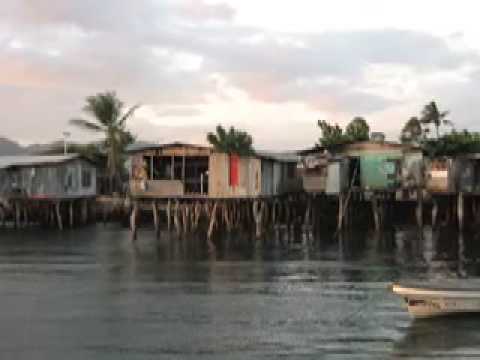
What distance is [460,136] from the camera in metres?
43.2

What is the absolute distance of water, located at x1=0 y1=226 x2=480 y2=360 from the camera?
1608 cm

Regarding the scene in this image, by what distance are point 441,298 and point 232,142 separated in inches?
913

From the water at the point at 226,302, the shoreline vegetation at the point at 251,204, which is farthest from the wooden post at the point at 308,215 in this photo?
the water at the point at 226,302

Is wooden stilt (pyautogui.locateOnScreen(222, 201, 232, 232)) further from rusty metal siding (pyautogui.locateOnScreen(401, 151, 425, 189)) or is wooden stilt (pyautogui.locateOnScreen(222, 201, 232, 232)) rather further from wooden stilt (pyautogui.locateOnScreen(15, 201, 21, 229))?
wooden stilt (pyautogui.locateOnScreen(15, 201, 21, 229))

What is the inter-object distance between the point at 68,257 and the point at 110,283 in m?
7.25

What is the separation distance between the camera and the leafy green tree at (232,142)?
Answer: 36041 millimetres

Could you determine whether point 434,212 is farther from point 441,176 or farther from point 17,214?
point 17,214

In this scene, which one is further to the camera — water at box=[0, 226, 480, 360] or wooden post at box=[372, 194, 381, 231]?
wooden post at box=[372, 194, 381, 231]

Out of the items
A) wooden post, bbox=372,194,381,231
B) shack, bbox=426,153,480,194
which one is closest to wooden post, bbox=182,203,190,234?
wooden post, bbox=372,194,381,231

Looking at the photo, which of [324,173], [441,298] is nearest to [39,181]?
[324,173]

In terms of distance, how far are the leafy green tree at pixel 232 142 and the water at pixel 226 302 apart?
4.07 meters

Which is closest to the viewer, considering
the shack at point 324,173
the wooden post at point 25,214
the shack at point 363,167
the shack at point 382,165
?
the shack at point 382,165

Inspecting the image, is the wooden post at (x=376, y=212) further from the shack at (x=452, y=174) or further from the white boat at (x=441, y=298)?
the white boat at (x=441, y=298)

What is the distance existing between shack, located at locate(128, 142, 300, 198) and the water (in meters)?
2.29
